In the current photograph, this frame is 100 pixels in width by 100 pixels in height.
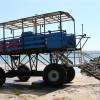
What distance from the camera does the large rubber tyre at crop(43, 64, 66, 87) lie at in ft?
65.2

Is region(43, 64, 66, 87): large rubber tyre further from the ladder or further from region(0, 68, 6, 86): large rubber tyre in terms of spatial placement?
region(0, 68, 6, 86): large rubber tyre

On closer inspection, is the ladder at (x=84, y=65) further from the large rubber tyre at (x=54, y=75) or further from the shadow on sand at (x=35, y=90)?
the shadow on sand at (x=35, y=90)

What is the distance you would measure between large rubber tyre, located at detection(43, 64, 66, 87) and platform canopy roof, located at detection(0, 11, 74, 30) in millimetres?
2774

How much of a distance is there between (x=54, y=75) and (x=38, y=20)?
4011 mm

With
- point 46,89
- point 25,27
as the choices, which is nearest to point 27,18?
point 25,27

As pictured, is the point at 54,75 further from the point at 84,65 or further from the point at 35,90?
the point at 84,65

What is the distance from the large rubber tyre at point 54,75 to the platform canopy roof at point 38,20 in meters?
2.77

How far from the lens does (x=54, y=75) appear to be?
20.2 metres

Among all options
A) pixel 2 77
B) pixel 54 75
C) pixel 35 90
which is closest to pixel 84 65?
pixel 54 75

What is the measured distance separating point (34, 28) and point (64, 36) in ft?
10.3

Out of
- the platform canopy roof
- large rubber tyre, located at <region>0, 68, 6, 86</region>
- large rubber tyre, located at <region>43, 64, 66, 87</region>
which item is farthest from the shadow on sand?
the platform canopy roof

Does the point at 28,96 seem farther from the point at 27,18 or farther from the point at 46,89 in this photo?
the point at 27,18

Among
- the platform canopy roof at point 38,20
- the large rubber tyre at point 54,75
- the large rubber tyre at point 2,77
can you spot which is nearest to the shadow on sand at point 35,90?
the large rubber tyre at point 54,75

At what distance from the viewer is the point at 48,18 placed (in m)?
21.6
